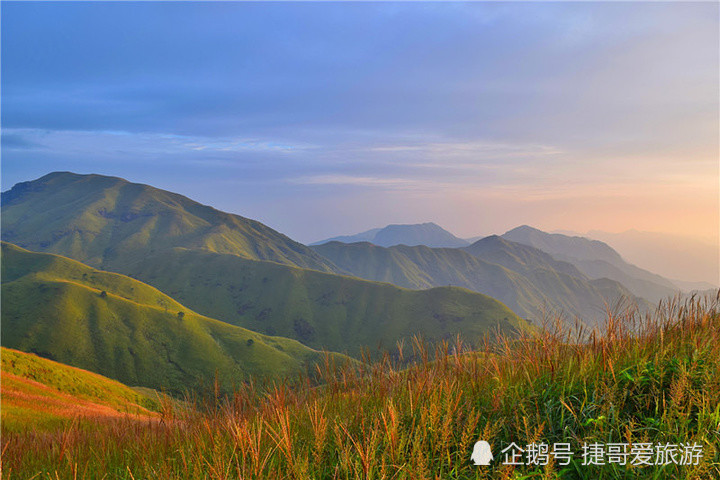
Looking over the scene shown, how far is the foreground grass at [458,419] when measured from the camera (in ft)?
10.7

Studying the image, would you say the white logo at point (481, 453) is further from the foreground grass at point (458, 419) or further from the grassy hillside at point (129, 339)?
the grassy hillside at point (129, 339)

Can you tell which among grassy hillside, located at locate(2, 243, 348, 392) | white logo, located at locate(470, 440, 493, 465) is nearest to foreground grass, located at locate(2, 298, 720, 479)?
white logo, located at locate(470, 440, 493, 465)

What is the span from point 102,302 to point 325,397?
194m

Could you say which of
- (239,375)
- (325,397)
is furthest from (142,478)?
(239,375)

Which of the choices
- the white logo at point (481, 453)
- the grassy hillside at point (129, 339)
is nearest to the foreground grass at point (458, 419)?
the white logo at point (481, 453)

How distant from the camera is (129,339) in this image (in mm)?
155125

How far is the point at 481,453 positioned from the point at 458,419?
0.47 m

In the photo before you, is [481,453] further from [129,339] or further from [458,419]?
[129,339]

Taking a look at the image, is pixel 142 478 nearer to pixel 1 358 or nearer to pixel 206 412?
pixel 206 412

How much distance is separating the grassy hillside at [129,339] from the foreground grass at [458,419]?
461ft

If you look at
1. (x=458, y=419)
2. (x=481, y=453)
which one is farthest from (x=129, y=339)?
(x=458, y=419)

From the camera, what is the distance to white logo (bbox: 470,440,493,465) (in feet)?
10.6

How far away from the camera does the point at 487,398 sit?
4371 mm

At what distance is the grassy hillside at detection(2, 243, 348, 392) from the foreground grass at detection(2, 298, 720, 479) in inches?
5530
